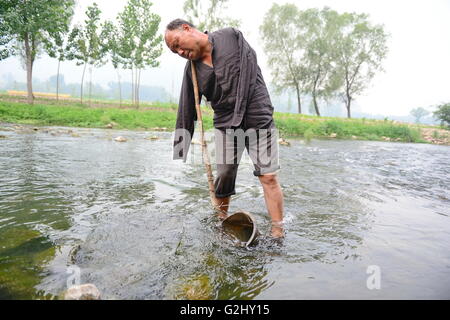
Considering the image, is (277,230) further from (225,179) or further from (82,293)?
(82,293)

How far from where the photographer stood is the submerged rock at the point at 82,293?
1439 mm

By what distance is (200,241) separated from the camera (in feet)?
7.98

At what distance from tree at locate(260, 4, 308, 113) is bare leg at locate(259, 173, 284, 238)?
99.8 ft

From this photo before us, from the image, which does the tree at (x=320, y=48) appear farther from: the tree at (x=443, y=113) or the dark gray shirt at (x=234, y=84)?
the dark gray shirt at (x=234, y=84)

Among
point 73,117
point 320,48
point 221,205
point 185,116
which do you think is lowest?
point 221,205

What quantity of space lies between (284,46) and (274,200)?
3221 cm

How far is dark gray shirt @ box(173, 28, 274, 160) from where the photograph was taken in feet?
8.08

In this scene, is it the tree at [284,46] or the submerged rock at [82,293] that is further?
the tree at [284,46]

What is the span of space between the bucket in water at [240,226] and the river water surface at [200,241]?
0.11 meters

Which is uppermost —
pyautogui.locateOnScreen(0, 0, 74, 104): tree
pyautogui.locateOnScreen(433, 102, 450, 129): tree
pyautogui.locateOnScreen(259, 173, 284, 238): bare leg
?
pyautogui.locateOnScreen(0, 0, 74, 104): tree

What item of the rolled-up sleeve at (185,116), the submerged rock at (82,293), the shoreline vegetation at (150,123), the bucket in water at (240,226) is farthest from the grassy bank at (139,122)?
the submerged rock at (82,293)

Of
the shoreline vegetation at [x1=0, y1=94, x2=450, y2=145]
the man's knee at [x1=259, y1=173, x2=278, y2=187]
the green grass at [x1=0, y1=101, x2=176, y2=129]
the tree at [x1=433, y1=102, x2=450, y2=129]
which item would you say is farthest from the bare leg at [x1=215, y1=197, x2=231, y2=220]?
the tree at [x1=433, y1=102, x2=450, y2=129]

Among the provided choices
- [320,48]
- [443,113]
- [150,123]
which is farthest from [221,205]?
[320,48]

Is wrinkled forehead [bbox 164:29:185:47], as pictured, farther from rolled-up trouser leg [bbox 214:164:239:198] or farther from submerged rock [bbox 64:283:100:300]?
submerged rock [bbox 64:283:100:300]
